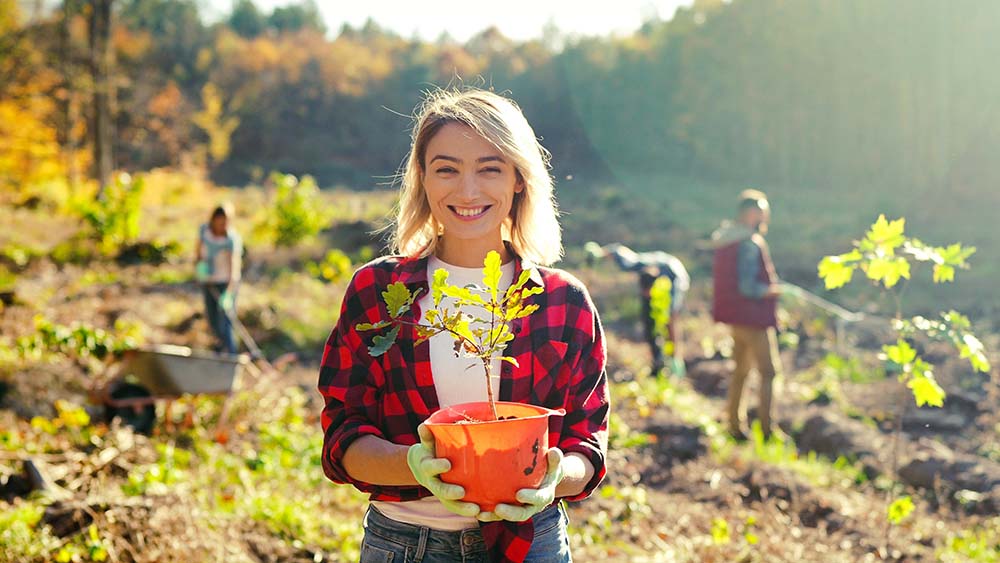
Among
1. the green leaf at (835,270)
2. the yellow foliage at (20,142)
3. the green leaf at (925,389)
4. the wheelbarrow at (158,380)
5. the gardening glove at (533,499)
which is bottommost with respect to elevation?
the wheelbarrow at (158,380)

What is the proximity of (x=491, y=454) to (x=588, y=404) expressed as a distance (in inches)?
15.1

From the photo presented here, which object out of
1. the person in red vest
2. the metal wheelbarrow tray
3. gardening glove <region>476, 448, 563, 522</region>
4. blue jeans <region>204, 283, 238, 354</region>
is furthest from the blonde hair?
blue jeans <region>204, 283, 238, 354</region>

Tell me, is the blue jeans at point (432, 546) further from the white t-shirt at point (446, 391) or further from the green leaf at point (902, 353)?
the green leaf at point (902, 353)

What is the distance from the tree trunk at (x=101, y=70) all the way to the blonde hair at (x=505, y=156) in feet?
55.2

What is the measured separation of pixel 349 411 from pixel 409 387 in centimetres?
12

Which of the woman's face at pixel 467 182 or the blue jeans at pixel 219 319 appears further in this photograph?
the blue jeans at pixel 219 319

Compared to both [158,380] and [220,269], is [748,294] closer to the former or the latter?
[158,380]

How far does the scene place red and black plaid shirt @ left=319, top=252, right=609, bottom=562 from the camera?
5.41 ft

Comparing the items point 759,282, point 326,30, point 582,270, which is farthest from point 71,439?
point 326,30

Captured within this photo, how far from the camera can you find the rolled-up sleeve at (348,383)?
Answer: 5.35 ft

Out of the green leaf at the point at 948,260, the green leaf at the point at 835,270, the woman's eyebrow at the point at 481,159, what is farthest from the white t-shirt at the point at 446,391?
the green leaf at the point at 948,260

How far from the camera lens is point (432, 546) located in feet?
5.38

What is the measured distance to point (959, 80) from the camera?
98.5 feet

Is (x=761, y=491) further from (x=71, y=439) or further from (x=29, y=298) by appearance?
(x=29, y=298)
